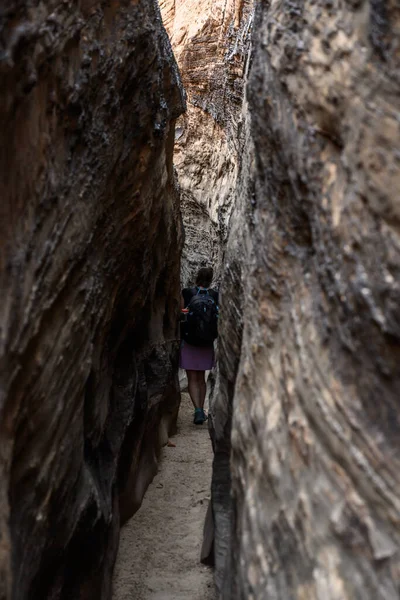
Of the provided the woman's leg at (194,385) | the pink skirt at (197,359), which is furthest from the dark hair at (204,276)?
the woman's leg at (194,385)

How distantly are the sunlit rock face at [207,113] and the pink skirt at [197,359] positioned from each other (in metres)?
1.90

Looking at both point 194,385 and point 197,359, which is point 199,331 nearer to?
point 197,359

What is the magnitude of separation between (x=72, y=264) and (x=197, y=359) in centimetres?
378

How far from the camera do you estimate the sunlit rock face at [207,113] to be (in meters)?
8.19

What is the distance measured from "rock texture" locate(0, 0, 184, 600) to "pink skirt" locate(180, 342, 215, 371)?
178 cm

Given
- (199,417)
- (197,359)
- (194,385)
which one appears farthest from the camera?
(199,417)

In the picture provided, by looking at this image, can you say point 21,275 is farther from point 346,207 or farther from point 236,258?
point 236,258

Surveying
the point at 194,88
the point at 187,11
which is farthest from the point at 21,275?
the point at 187,11

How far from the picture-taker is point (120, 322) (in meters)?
4.34

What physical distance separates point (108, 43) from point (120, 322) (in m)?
1.97

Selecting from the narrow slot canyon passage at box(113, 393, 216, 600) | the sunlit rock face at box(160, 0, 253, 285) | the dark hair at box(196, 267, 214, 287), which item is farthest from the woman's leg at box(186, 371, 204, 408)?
the sunlit rock face at box(160, 0, 253, 285)

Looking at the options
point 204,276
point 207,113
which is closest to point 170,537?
point 204,276

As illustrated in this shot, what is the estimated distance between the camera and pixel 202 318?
6.12 m

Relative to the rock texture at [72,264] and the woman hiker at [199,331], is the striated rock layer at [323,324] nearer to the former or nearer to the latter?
the rock texture at [72,264]
